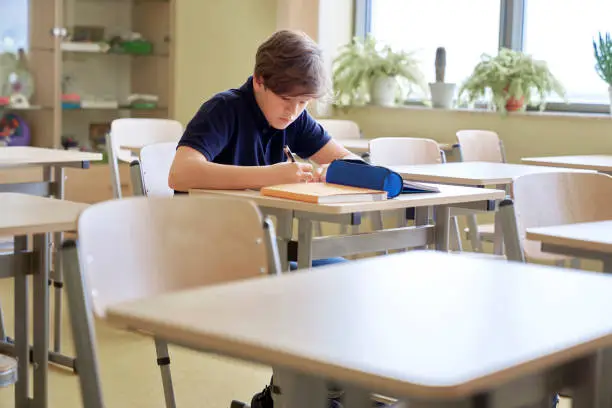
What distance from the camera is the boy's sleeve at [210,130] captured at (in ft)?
9.38

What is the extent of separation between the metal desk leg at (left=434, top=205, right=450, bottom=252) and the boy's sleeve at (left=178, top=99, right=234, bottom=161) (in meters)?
0.70

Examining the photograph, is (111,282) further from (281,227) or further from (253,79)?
(253,79)

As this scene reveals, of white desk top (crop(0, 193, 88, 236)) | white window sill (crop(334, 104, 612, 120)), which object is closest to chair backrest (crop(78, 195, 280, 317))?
white desk top (crop(0, 193, 88, 236))

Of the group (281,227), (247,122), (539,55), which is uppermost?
(539,55)

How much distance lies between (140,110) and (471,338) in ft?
19.2

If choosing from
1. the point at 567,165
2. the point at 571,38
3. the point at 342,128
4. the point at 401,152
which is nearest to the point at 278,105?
the point at 401,152

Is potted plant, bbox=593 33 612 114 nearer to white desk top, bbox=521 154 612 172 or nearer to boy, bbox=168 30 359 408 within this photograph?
white desk top, bbox=521 154 612 172

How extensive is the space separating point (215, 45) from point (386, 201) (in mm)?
4362

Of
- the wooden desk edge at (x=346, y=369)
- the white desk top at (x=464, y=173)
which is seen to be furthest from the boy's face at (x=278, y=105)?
the wooden desk edge at (x=346, y=369)

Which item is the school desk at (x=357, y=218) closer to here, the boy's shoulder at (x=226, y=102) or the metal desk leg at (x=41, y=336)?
the boy's shoulder at (x=226, y=102)

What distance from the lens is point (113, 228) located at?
5.75ft

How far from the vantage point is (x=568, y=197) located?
2.68m

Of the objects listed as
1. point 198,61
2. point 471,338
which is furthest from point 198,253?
point 198,61

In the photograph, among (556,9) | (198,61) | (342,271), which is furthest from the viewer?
(198,61)
